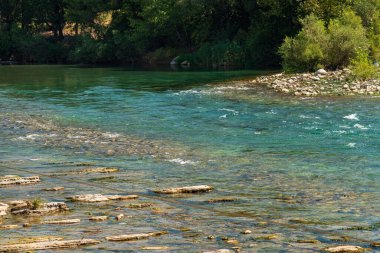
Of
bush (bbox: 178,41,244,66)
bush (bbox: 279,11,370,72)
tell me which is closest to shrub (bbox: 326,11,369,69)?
bush (bbox: 279,11,370,72)

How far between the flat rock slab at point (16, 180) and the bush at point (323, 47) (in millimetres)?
28921

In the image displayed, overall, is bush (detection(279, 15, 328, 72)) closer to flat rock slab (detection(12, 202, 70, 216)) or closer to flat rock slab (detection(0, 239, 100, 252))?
flat rock slab (detection(12, 202, 70, 216))

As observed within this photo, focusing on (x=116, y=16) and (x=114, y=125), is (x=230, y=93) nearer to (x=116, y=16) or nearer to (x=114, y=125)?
(x=114, y=125)

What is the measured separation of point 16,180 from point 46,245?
202 inches

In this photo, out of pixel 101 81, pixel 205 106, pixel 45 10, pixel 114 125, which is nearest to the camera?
pixel 114 125

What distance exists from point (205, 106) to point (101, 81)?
60.1ft

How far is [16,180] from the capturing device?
14539 mm

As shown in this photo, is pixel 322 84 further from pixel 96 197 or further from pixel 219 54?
pixel 219 54

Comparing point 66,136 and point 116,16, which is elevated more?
point 116,16

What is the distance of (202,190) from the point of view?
13.8 m

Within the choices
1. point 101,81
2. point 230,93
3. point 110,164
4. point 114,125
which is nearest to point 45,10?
point 101,81

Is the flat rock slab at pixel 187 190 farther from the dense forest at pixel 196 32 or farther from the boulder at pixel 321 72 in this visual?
the boulder at pixel 321 72

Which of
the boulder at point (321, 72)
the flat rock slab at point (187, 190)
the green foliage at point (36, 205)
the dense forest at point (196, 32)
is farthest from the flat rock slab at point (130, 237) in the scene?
the boulder at point (321, 72)

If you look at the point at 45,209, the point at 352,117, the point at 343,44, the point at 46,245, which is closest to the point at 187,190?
the point at 45,209
